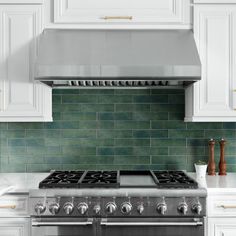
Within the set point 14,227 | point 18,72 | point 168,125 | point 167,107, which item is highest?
point 18,72

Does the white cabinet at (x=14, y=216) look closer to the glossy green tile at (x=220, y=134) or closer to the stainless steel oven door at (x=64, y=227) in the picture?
the stainless steel oven door at (x=64, y=227)

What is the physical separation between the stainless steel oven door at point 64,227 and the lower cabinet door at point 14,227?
0.09 m

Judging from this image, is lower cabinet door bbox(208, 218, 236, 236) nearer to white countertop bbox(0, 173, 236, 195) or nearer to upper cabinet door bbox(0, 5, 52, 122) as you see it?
white countertop bbox(0, 173, 236, 195)

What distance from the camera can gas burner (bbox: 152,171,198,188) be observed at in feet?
8.10

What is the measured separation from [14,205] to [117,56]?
1209 millimetres

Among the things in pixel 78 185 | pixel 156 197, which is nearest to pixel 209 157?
pixel 156 197

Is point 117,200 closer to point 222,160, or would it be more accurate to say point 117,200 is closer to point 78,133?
point 78,133

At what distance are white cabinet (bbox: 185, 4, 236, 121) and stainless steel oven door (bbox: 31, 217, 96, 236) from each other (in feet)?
3.59

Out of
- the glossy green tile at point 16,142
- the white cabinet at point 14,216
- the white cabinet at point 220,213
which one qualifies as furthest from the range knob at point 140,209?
the glossy green tile at point 16,142

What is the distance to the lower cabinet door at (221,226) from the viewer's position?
98.3 inches

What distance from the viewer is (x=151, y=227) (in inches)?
95.3

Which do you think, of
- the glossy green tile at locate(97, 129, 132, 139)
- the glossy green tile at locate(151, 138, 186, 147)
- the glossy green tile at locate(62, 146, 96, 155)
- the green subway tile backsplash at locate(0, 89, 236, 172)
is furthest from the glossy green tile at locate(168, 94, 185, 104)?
the glossy green tile at locate(62, 146, 96, 155)

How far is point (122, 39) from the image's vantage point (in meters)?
2.71

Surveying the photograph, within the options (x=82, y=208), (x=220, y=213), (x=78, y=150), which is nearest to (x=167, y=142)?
(x=78, y=150)
